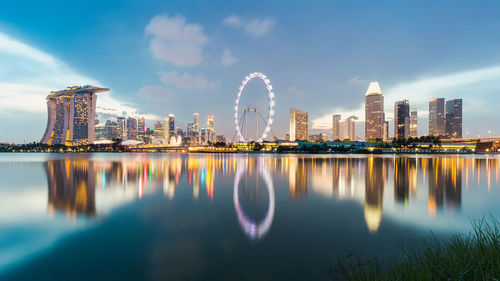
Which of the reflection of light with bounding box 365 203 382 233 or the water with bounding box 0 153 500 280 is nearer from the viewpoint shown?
the water with bounding box 0 153 500 280

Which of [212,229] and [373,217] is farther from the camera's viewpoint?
[373,217]

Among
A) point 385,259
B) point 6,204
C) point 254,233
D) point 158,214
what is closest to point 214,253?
point 254,233

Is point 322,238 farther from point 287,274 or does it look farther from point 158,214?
point 158,214

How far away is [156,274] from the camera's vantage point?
7.39 meters

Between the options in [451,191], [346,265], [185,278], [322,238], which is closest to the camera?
[185,278]

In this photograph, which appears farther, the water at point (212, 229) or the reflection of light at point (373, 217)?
the reflection of light at point (373, 217)

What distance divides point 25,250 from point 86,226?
8.60 ft

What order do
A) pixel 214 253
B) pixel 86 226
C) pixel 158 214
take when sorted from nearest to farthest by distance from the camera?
pixel 214 253
pixel 86 226
pixel 158 214

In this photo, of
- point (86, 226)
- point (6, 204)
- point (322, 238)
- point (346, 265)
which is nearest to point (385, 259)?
point (346, 265)

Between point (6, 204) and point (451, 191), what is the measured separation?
33.8 metres

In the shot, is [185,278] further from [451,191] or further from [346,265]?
[451,191]

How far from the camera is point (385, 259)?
809cm

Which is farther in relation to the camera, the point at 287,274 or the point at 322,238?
the point at 322,238

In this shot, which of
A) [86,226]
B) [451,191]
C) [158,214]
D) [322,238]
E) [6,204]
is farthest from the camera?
[451,191]
